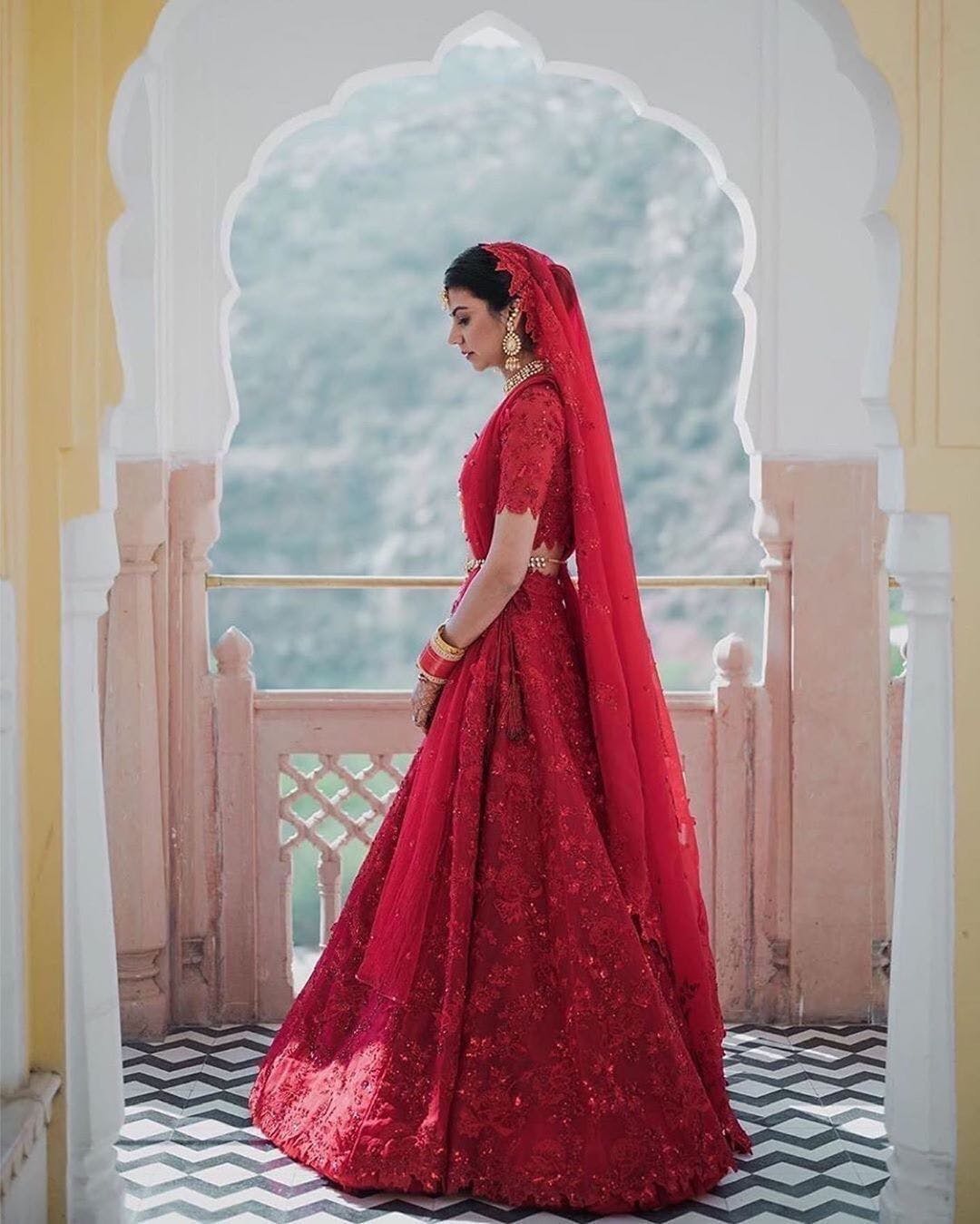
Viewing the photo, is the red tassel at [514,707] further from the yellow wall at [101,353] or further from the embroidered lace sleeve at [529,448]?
the yellow wall at [101,353]

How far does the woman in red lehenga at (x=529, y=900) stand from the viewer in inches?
114

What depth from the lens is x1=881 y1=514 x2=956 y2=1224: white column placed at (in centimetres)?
260

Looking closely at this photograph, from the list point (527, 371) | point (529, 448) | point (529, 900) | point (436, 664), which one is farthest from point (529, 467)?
point (529, 900)

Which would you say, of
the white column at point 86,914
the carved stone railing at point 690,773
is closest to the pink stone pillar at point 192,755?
the carved stone railing at point 690,773

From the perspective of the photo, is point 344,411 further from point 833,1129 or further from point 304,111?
point 833,1129

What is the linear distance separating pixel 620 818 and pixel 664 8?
1929mm

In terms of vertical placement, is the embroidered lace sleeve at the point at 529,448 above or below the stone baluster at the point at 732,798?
above

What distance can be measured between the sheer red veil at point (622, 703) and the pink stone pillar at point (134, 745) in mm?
1013

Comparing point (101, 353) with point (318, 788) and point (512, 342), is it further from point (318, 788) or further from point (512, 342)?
point (318, 788)

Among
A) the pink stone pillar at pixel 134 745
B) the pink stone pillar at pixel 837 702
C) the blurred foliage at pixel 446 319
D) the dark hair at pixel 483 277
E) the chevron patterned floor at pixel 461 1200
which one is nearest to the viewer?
the chevron patterned floor at pixel 461 1200

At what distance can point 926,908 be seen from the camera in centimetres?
261

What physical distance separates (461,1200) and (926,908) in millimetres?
937

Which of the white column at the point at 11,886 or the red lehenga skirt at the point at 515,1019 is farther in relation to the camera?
the red lehenga skirt at the point at 515,1019

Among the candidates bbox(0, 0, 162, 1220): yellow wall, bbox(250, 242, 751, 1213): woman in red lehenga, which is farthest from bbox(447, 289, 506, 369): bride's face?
bbox(0, 0, 162, 1220): yellow wall
